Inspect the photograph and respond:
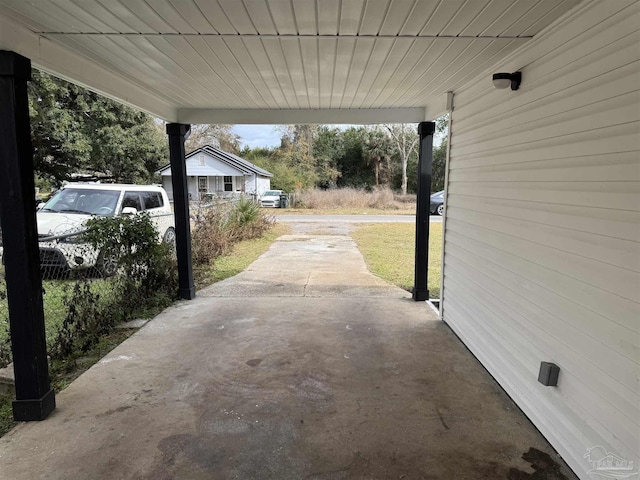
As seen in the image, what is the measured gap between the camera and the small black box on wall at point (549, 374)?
96.2 inches

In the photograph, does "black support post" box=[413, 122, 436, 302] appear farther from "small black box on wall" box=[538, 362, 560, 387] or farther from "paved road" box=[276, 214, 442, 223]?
"paved road" box=[276, 214, 442, 223]

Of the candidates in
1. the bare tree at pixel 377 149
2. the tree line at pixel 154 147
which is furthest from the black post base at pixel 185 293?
the bare tree at pixel 377 149

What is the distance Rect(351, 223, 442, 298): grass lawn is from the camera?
23.5ft

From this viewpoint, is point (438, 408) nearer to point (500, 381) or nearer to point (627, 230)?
point (500, 381)

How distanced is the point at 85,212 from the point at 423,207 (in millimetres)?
5586

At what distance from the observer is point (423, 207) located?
557cm

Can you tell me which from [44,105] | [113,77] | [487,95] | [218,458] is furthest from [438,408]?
[44,105]

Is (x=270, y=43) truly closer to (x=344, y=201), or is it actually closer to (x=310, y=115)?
(x=310, y=115)

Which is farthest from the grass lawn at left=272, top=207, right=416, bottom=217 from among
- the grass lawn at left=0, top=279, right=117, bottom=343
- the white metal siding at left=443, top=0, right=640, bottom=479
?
the white metal siding at left=443, top=0, right=640, bottom=479

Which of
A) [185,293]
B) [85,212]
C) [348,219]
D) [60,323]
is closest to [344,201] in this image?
[348,219]

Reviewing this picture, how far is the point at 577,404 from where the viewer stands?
2.25 metres

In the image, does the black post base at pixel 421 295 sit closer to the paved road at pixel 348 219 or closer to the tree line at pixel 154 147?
the paved road at pixel 348 219

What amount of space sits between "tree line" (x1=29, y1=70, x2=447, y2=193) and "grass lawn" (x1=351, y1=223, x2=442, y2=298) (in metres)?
10.0

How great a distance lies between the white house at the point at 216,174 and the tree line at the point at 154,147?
11.4 ft
